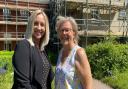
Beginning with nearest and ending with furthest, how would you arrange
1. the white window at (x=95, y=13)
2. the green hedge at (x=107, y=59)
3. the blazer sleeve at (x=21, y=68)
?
the blazer sleeve at (x=21, y=68) → the green hedge at (x=107, y=59) → the white window at (x=95, y=13)

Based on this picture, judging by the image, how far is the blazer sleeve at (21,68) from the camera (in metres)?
3.29

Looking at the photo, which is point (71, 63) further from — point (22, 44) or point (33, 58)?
point (22, 44)

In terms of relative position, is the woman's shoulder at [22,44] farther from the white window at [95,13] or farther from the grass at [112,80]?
the white window at [95,13]

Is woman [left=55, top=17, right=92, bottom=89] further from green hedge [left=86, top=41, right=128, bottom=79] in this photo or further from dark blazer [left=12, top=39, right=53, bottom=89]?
green hedge [left=86, top=41, right=128, bottom=79]

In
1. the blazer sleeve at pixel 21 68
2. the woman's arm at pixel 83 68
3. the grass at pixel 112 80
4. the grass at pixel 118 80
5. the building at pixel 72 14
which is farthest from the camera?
the building at pixel 72 14

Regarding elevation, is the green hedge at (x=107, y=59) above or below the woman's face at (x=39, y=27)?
below

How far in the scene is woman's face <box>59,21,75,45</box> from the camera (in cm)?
350

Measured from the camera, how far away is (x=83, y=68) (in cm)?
345

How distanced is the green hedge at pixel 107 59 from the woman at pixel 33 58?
1058 centimetres

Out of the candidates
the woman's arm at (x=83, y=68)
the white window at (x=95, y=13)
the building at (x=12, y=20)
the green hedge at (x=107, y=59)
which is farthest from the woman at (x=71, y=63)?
the building at (x=12, y=20)

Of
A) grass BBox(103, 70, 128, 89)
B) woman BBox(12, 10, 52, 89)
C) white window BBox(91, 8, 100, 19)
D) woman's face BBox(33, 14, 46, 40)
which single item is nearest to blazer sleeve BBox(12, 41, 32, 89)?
woman BBox(12, 10, 52, 89)

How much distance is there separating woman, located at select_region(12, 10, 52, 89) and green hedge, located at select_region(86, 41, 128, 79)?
10576 mm

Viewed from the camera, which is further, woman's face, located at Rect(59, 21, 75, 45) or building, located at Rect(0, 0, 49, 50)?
building, located at Rect(0, 0, 49, 50)

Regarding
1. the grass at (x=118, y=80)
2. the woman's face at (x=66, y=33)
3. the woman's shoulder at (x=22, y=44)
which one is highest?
the woman's face at (x=66, y=33)
